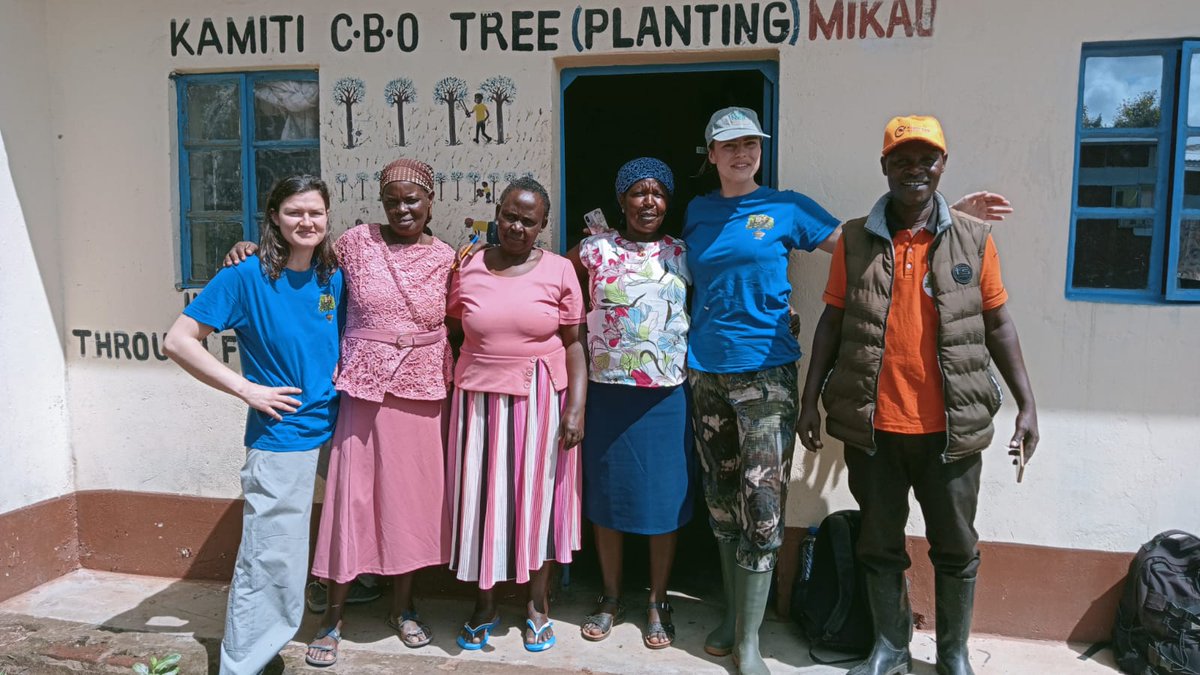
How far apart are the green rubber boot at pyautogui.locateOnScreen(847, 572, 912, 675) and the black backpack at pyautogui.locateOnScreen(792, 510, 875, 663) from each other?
13cm

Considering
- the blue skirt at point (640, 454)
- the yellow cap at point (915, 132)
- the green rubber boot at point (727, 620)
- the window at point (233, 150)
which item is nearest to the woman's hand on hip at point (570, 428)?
the blue skirt at point (640, 454)

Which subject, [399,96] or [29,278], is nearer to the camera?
[399,96]

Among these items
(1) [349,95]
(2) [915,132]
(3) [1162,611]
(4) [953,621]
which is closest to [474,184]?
(1) [349,95]

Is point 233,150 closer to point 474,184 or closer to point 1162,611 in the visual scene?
point 474,184

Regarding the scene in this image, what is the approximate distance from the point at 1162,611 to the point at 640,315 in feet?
7.16

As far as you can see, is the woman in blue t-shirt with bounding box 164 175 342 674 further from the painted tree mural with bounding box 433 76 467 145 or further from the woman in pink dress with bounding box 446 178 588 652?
the painted tree mural with bounding box 433 76 467 145

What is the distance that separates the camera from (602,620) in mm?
3422

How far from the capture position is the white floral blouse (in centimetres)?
315

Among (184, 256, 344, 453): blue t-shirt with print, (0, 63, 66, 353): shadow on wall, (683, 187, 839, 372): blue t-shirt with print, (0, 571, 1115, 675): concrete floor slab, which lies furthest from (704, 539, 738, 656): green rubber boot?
(0, 63, 66, 353): shadow on wall

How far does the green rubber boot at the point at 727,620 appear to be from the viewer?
3.28 m

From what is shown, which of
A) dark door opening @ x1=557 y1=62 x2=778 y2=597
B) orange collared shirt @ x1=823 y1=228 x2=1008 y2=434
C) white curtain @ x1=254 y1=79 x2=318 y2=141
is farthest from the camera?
dark door opening @ x1=557 y1=62 x2=778 y2=597

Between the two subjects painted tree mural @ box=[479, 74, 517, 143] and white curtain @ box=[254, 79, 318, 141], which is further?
white curtain @ box=[254, 79, 318, 141]

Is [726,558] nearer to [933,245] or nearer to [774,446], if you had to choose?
[774,446]

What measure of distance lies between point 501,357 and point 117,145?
2.28 m
